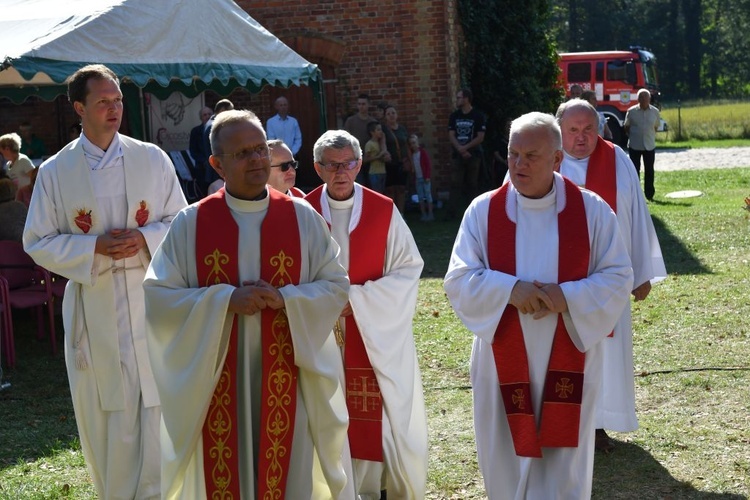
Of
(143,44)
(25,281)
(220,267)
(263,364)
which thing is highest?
(143,44)

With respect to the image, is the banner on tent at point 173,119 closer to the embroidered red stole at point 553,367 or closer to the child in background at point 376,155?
the child in background at point 376,155

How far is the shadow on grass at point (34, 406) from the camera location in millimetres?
7328

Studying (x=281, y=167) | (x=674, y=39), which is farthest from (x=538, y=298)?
(x=674, y=39)

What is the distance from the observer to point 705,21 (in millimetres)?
77625

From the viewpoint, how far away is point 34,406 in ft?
27.7

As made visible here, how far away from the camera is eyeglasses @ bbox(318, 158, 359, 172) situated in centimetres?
550

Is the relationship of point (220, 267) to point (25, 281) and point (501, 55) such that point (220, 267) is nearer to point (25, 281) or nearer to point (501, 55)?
point (25, 281)

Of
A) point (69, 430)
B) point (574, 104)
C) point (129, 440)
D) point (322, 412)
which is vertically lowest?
point (69, 430)

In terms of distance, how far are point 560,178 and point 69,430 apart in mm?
4409

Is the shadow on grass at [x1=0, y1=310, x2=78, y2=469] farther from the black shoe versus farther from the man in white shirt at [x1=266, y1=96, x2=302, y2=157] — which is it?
the man in white shirt at [x1=266, y1=96, x2=302, y2=157]

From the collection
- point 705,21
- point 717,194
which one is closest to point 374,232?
point 717,194

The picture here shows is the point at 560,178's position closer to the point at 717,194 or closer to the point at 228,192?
the point at 228,192

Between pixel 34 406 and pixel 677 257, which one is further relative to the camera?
pixel 677 257

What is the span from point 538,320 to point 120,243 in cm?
213
